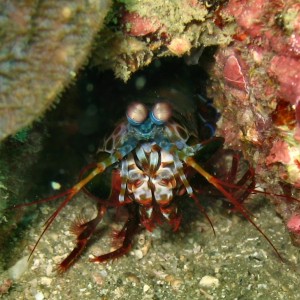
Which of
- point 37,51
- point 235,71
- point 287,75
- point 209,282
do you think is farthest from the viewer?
point 209,282

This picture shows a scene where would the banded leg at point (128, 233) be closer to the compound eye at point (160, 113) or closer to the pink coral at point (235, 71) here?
the compound eye at point (160, 113)

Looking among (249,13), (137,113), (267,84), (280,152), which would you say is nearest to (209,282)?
(280,152)

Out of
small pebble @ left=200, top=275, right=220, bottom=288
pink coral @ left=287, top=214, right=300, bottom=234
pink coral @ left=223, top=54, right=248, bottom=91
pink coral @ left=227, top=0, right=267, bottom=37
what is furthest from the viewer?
small pebble @ left=200, top=275, right=220, bottom=288

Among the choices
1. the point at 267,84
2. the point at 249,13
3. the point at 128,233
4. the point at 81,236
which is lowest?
the point at 81,236

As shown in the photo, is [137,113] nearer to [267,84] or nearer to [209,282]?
[267,84]

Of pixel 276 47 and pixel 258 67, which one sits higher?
pixel 276 47

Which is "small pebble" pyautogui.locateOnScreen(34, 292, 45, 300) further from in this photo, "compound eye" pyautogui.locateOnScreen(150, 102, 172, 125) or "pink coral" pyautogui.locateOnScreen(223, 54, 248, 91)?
"pink coral" pyautogui.locateOnScreen(223, 54, 248, 91)

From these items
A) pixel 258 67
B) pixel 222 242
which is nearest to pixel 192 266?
pixel 222 242

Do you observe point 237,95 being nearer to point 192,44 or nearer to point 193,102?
point 192,44

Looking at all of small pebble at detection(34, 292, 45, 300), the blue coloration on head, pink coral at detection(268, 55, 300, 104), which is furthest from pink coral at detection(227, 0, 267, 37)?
small pebble at detection(34, 292, 45, 300)
